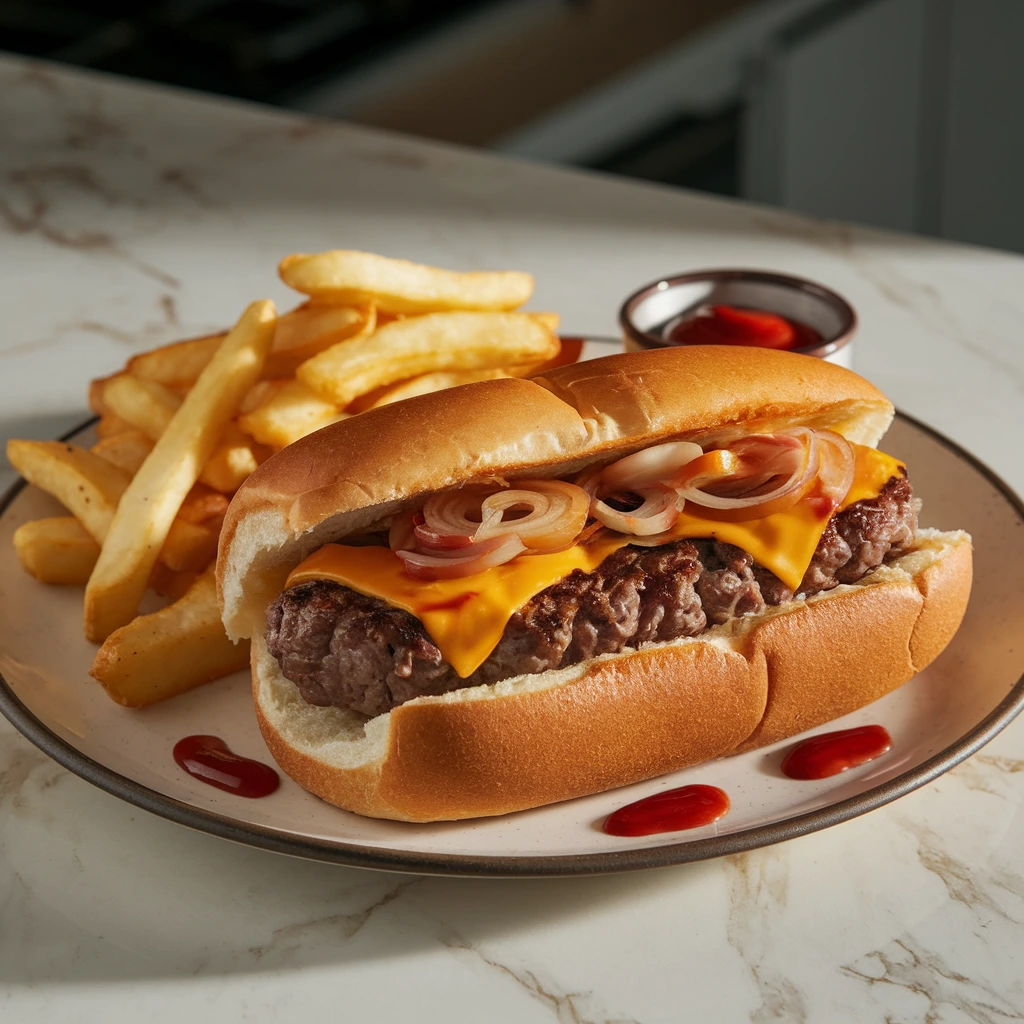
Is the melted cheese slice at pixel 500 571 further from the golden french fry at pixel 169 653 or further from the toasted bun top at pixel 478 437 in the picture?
the golden french fry at pixel 169 653

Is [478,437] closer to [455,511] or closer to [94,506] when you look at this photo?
[455,511]

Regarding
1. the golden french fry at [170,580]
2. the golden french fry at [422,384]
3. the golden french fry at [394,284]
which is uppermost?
the golden french fry at [394,284]

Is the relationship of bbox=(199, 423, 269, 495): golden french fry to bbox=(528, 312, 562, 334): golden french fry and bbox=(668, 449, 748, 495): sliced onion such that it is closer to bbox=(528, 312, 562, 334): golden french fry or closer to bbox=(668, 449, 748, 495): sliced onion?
A: bbox=(528, 312, 562, 334): golden french fry

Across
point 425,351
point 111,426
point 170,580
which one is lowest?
point 170,580

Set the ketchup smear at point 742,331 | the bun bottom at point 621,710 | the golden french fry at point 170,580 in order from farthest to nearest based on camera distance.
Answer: the ketchup smear at point 742,331 < the golden french fry at point 170,580 < the bun bottom at point 621,710

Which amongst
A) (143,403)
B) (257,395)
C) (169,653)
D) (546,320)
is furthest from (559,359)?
→ (169,653)

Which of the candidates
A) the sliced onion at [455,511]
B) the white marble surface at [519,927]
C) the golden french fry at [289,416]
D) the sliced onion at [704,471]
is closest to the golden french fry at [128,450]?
the golden french fry at [289,416]
